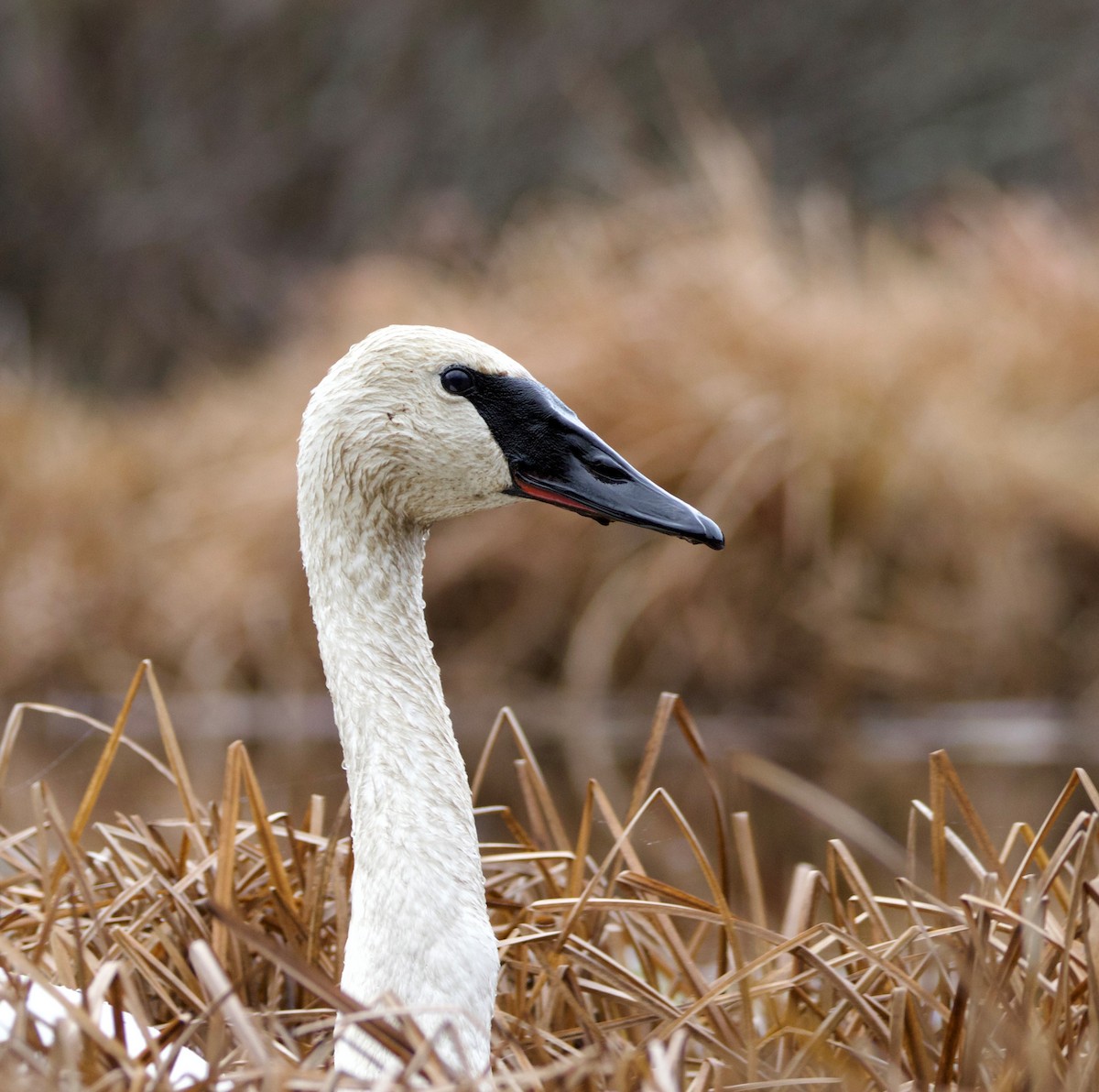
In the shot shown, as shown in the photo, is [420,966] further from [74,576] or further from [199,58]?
[199,58]

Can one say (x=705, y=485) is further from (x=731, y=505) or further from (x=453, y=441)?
(x=453, y=441)

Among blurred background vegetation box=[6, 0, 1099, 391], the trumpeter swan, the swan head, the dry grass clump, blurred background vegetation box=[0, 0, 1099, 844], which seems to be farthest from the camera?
blurred background vegetation box=[6, 0, 1099, 391]

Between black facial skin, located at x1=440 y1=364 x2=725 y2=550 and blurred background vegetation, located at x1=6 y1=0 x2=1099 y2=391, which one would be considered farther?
blurred background vegetation, located at x1=6 y1=0 x2=1099 y2=391

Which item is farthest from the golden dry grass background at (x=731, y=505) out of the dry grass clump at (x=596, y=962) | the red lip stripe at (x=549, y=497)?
the red lip stripe at (x=549, y=497)

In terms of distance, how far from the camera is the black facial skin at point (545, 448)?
6.93ft

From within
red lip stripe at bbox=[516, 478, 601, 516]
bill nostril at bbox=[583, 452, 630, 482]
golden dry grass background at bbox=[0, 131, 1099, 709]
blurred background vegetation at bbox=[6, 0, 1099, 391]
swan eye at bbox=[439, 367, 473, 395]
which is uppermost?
blurred background vegetation at bbox=[6, 0, 1099, 391]

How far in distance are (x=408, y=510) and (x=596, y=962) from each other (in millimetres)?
622

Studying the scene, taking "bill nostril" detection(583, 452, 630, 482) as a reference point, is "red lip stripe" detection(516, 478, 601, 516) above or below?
below

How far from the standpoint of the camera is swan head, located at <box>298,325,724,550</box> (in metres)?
2.08

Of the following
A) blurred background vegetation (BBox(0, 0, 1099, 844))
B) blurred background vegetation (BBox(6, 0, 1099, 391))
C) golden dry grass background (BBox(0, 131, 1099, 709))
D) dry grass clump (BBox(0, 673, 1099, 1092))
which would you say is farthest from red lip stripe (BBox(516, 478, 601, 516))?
blurred background vegetation (BBox(6, 0, 1099, 391))

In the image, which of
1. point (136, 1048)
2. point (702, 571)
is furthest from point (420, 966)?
point (702, 571)

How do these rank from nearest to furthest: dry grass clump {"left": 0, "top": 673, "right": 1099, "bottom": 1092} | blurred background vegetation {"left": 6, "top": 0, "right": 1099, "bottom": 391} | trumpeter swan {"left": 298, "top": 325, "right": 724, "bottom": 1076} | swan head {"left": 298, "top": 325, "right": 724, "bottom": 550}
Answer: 1. dry grass clump {"left": 0, "top": 673, "right": 1099, "bottom": 1092}
2. trumpeter swan {"left": 298, "top": 325, "right": 724, "bottom": 1076}
3. swan head {"left": 298, "top": 325, "right": 724, "bottom": 550}
4. blurred background vegetation {"left": 6, "top": 0, "right": 1099, "bottom": 391}

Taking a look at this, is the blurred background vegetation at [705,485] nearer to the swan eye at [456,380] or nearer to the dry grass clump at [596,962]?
the dry grass clump at [596,962]

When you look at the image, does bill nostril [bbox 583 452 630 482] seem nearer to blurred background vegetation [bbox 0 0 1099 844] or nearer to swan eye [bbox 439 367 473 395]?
swan eye [bbox 439 367 473 395]
